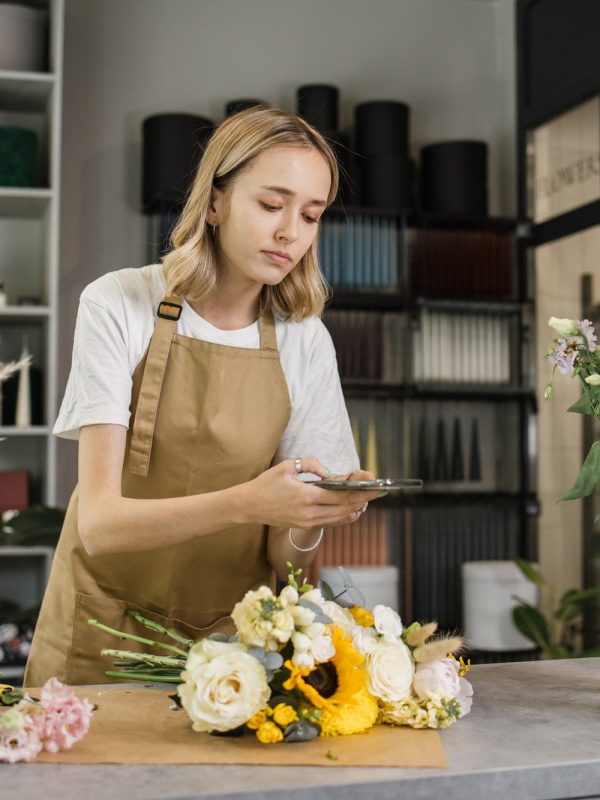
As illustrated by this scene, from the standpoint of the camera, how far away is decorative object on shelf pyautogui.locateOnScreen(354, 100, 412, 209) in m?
4.55

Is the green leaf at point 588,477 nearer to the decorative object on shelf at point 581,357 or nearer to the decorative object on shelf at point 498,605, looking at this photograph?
the decorative object on shelf at point 581,357

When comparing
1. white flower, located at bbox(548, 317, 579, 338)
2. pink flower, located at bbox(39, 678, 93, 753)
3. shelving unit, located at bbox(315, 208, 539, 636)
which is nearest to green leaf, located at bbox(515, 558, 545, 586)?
shelving unit, located at bbox(315, 208, 539, 636)

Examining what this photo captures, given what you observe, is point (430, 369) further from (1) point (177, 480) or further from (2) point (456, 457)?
(1) point (177, 480)

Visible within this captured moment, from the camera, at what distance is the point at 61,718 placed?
3.69ft

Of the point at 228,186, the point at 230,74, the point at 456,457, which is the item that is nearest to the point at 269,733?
the point at 228,186

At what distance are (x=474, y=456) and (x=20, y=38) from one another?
2.63 m

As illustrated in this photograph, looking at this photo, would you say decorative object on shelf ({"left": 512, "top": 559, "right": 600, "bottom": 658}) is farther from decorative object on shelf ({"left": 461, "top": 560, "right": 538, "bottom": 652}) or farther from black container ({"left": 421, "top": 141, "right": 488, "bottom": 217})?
black container ({"left": 421, "top": 141, "right": 488, "bottom": 217})

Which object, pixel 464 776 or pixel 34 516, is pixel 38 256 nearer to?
pixel 34 516

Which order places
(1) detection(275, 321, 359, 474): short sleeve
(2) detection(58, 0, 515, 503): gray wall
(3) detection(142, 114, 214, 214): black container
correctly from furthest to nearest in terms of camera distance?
(2) detection(58, 0, 515, 503): gray wall, (3) detection(142, 114, 214, 214): black container, (1) detection(275, 321, 359, 474): short sleeve

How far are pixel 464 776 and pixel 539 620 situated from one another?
3200 millimetres

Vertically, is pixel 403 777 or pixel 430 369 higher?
pixel 430 369

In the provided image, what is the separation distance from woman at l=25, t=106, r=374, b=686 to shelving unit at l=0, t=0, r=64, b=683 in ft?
6.89

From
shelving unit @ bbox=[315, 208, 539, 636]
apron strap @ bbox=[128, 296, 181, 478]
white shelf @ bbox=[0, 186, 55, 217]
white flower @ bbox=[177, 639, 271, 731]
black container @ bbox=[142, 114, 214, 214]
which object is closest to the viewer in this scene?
white flower @ bbox=[177, 639, 271, 731]

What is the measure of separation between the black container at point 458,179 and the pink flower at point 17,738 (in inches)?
151
